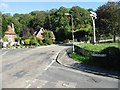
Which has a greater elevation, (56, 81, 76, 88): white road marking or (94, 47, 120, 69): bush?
(94, 47, 120, 69): bush

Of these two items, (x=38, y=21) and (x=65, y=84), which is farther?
(x=38, y=21)

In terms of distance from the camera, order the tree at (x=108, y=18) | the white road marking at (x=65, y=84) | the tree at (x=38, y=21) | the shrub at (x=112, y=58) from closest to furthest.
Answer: the white road marking at (x=65, y=84)
the shrub at (x=112, y=58)
the tree at (x=108, y=18)
the tree at (x=38, y=21)

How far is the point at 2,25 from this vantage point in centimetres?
7281

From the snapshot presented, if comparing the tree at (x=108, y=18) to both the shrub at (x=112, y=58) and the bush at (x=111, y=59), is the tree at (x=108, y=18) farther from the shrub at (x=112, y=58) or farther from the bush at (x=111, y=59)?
the shrub at (x=112, y=58)

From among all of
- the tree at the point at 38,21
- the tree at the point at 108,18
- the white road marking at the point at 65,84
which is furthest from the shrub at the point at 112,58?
the tree at the point at 38,21

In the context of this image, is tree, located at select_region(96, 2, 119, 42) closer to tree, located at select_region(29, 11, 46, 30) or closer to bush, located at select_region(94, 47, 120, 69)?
bush, located at select_region(94, 47, 120, 69)

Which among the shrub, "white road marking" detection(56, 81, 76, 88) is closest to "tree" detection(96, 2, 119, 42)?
the shrub

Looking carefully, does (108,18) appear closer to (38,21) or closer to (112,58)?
(112,58)

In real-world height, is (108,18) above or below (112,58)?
above

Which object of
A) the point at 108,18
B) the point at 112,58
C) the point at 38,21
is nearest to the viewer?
the point at 112,58

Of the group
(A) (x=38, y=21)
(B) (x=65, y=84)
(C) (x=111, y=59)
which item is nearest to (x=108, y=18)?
(C) (x=111, y=59)

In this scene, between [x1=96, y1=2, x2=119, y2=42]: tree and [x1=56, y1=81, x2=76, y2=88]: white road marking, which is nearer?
[x1=56, y1=81, x2=76, y2=88]: white road marking

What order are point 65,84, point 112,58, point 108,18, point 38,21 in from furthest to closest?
point 38,21
point 108,18
point 112,58
point 65,84

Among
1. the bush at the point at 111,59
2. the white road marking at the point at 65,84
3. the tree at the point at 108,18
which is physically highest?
the tree at the point at 108,18
